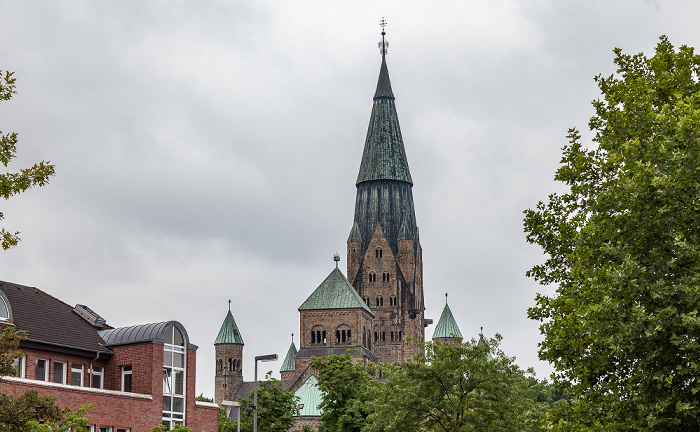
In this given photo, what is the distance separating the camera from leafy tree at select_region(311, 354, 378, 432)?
57.3 metres

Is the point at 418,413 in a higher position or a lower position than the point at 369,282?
lower

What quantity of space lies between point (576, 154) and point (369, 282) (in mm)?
124472

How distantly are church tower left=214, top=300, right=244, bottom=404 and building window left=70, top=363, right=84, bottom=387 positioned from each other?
120984 millimetres

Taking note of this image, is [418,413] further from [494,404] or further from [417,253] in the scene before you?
[417,253]

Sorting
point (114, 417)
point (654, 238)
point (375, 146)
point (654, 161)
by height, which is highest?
point (375, 146)

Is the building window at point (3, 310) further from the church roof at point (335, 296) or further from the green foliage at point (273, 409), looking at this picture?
the church roof at point (335, 296)

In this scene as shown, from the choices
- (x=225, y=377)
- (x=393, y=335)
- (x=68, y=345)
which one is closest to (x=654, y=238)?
(x=68, y=345)

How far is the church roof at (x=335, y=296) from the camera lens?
13825cm

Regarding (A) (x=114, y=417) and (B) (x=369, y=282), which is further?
(B) (x=369, y=282)

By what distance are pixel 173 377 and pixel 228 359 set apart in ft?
402

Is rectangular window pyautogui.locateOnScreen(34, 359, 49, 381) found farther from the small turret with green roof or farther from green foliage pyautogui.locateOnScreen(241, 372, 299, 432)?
the small turret with green roof

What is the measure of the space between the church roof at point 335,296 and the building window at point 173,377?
9057 centimetres

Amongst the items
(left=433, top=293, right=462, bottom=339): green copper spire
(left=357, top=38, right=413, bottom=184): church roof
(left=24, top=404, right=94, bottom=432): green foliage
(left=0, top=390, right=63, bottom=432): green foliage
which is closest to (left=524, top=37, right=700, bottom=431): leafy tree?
(left=0, top=390, right=63, bottom=432): green foliage

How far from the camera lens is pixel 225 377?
549 ft
